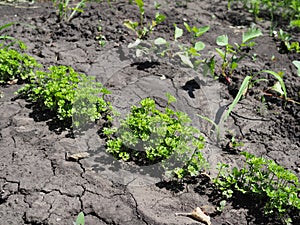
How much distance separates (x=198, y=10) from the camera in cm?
519

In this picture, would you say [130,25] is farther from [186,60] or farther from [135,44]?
[186,60]

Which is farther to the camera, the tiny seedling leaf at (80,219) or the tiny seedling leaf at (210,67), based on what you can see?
the tiny seedling leaf at (210,67)

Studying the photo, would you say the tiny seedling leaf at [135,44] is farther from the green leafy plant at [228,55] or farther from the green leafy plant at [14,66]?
the green leafy plant at [14,66]

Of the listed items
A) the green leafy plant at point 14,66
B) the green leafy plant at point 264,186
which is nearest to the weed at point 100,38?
the green leafy plant at point 14,66

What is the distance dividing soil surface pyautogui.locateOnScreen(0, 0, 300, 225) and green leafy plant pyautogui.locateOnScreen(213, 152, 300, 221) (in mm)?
88

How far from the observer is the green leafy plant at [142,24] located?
13.5 ft

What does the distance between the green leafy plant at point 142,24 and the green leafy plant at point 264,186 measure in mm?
1940

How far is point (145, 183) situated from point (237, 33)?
107 inches

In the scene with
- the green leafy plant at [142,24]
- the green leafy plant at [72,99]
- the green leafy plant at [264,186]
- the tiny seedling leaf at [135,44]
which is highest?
the green leafy plant at [142,24]

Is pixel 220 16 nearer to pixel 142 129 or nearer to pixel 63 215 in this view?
pixel 142 129

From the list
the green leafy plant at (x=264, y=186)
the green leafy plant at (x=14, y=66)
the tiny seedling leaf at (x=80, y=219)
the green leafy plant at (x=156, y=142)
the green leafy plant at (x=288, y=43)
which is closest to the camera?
the tiny seedling leaf at (x=80, y=219)

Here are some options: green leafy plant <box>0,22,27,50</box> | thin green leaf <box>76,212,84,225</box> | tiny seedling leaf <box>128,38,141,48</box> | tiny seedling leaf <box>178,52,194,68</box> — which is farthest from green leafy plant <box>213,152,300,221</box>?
green leafy plant <box>0,22,27,50</box>

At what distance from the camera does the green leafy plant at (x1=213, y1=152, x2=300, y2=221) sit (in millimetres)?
2535

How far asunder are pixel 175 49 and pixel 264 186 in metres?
1.97
